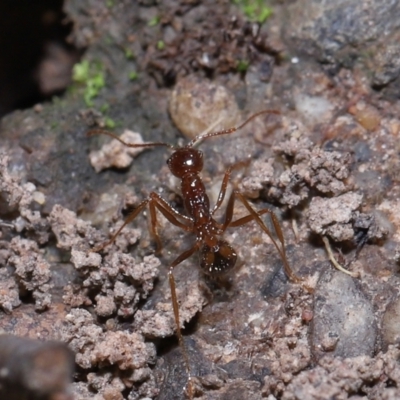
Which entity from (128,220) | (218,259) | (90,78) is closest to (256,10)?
(90,78)

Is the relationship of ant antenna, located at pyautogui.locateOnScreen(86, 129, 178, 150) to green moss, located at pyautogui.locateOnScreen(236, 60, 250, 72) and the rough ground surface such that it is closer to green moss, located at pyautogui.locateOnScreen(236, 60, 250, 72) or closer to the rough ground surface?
the rough ground surface

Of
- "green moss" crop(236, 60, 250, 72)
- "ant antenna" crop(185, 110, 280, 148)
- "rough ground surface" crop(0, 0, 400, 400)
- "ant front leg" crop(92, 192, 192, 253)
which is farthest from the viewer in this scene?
"green moss" crop(236, 60, 250, 72)

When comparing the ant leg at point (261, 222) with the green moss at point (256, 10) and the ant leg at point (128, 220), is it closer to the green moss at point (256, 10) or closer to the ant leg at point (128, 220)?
the ant leg at point (128, 220)

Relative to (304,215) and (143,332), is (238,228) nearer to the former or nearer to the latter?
(304,215)

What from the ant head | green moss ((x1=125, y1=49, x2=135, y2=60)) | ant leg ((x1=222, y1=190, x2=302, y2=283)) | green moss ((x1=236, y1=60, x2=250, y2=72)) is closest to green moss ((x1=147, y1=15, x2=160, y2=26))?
green moss ((x1=125, y1=49, x2=135, y2=60))

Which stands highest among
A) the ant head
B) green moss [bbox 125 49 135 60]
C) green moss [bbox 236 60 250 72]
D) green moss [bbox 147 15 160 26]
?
green moss [bbox 147 15 160 26]

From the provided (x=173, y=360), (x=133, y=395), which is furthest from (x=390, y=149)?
(x=133, y=395)
